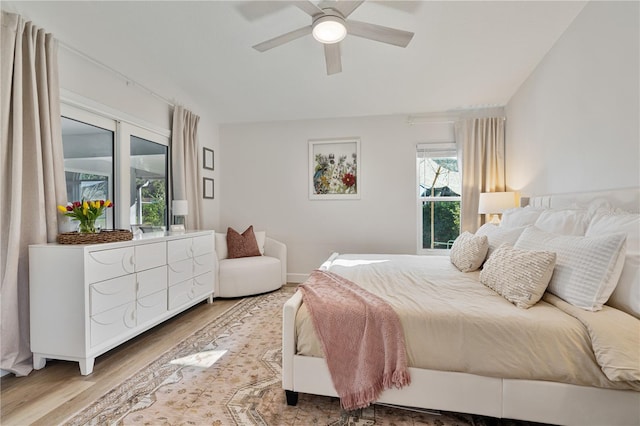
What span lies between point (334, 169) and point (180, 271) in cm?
250

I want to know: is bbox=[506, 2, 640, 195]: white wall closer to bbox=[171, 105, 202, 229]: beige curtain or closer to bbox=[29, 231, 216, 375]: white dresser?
bbox=[29, 231, 216, 375]: white dresser

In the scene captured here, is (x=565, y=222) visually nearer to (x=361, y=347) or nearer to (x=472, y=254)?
(x=472, y=254)

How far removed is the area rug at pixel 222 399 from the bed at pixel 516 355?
135 millimetres

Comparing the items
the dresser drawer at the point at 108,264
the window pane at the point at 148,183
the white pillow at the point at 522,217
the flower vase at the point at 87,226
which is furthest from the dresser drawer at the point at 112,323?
the white pillow at the point at 522,217

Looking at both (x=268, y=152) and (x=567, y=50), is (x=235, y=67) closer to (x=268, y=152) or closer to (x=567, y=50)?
(x=268, y=152)

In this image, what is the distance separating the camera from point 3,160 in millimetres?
1968

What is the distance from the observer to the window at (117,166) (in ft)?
8.45

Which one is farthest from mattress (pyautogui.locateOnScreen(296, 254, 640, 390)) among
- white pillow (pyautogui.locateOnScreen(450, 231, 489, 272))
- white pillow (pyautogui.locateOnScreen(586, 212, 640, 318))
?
white pillow (pyautogui.locateOnScreen(450, 231, 489, 272))

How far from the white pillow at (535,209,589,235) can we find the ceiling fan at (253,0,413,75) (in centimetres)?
157

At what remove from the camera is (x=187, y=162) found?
3.85 m

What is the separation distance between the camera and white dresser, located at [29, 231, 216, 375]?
6.48 ft

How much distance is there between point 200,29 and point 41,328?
243cm

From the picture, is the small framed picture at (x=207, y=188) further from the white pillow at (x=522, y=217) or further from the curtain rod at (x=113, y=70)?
the white pillow at (x=522, y=217)

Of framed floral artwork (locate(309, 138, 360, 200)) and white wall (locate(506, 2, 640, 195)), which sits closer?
white wall (locate(506, 2, 640, 195))
